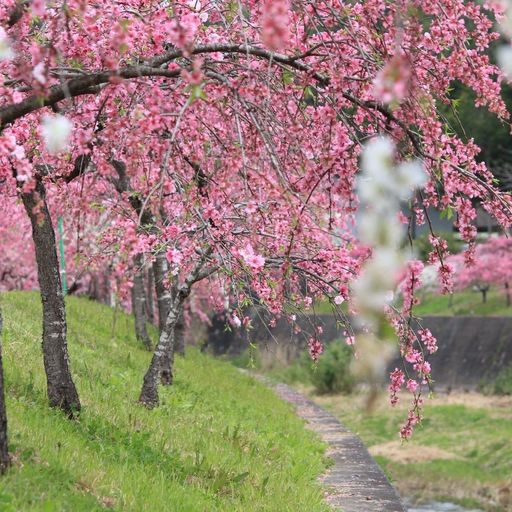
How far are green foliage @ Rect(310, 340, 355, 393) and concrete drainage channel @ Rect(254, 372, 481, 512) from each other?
12382mm

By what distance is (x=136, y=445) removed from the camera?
921 cm

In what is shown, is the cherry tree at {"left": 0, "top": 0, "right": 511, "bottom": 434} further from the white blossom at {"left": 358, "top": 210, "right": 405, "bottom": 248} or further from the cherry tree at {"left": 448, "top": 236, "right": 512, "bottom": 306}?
the cherry tree at {"left": 448, "top": 236, "right": 512, "bottom": 306}

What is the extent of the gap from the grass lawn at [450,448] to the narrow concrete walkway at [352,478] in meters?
2.49

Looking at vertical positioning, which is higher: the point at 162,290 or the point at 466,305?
the point at 162,290

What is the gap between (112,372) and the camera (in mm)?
13844

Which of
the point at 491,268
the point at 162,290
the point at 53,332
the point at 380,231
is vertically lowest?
the point at 53,332

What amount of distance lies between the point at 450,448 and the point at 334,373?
7.71 meters

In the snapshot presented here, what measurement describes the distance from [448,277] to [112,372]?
8.24 metres

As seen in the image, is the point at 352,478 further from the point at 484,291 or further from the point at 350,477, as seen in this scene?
the point at 484,291

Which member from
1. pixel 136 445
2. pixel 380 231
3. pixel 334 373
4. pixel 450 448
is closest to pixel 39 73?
pixel 380 231

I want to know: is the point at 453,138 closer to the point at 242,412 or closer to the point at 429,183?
the point at 429,183

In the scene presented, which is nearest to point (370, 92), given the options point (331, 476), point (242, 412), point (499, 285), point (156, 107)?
point (156, 107)

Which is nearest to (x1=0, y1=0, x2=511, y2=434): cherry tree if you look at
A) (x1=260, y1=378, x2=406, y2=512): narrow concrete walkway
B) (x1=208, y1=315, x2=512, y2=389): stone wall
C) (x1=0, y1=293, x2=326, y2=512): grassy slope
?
(x1=0, y1=293, x2=326, y2=512): grassy slope

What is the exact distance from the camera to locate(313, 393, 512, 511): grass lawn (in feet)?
67.1
